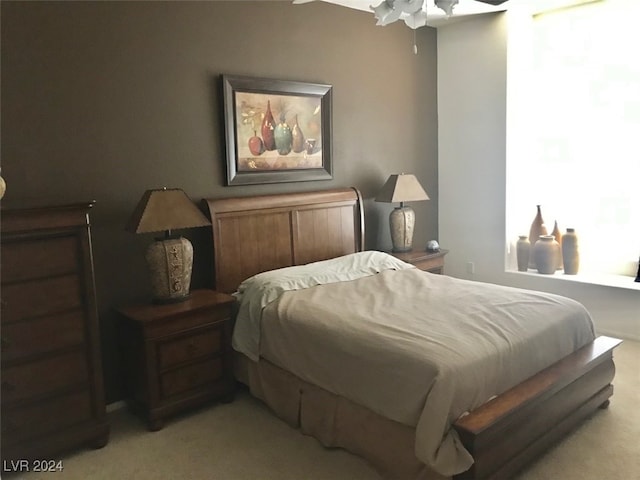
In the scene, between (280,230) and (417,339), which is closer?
(417,339)

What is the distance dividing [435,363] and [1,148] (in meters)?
2.39

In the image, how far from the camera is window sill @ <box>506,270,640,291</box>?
13.5 feet

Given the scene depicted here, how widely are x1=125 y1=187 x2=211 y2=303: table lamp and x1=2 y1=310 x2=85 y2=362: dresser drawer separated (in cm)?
54

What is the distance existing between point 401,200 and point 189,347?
2166 mm

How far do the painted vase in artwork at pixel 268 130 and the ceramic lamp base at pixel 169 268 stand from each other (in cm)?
105

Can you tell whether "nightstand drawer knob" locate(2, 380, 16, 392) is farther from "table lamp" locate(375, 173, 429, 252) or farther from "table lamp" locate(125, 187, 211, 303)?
"table lamp" locate(375, 173, 429, 252)

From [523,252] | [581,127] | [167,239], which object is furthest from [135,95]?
[581,127]

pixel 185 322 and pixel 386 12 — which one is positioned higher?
pixel 386 12

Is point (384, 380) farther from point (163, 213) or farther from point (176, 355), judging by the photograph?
point (163, 213)

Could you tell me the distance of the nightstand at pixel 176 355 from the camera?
2863 mm

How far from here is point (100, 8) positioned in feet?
9.78

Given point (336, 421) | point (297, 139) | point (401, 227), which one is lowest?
point (336, 421)

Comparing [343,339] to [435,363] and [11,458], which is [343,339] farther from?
[11,458]

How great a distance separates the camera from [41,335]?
248cm
